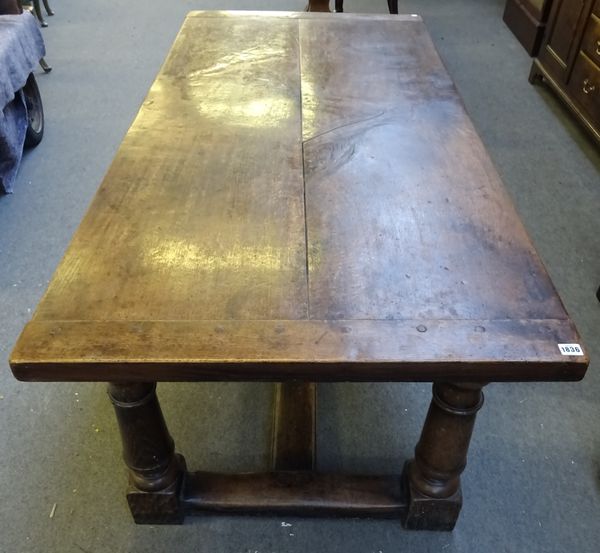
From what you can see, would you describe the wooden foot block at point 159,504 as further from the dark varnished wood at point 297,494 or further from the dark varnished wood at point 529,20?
the dark varnished wood at point 529,20

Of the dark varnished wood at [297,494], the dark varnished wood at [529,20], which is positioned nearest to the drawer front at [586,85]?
the dark varnished wood at [529,20]

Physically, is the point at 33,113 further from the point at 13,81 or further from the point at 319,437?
the point at 319,437

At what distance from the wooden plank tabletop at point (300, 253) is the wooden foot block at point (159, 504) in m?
0.44

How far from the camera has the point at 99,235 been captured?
101cm

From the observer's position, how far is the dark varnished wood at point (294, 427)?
4.13ft

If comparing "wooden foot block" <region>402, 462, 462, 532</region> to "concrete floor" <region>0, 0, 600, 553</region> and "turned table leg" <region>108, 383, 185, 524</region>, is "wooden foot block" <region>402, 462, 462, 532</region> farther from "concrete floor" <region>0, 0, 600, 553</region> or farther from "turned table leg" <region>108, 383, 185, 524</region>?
"turned table leg" <region>108, 383, 185, 524</region>

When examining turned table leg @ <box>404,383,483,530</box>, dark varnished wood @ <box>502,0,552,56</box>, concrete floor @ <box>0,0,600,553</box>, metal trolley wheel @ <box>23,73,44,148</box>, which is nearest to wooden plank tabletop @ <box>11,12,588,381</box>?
turned table leg @ <box>404,383,483,530</box>

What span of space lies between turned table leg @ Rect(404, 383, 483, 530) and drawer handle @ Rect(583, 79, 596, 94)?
1.94 m

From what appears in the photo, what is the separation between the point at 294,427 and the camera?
131 cm

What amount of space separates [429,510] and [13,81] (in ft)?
6.49

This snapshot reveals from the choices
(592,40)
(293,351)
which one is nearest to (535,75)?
(592,40)

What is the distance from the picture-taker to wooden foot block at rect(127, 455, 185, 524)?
1.15 m

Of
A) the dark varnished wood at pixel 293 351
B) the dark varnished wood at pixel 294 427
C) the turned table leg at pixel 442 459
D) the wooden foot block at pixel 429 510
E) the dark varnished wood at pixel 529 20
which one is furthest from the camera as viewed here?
the dark varnished wood at pixel 529 20

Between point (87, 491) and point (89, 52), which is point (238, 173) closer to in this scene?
point (87, 491)
